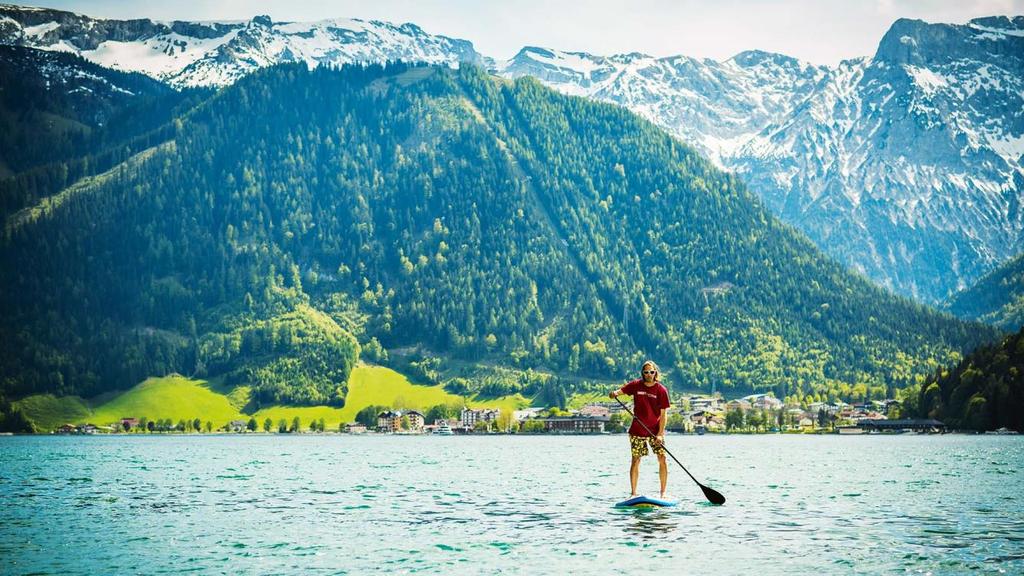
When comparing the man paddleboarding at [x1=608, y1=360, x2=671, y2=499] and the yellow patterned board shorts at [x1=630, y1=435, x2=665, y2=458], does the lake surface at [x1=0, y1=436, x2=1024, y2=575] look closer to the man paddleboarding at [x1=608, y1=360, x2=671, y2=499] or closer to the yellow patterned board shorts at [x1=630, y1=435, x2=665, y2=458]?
the yellow patterned board shorts at [x1=630, y1=435, x2=665, y2=458]

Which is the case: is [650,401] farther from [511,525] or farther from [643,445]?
[511,525]

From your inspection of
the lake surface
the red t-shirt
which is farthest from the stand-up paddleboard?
the red t-shirt

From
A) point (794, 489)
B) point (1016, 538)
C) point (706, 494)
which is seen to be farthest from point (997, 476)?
point (1016, 538)

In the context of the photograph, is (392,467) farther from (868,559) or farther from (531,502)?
(868,559)

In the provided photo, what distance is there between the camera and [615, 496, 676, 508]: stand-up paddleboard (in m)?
59.8

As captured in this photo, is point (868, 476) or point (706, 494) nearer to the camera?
point (706, 494)

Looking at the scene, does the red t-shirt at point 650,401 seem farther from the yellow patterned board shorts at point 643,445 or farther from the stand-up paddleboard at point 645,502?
the stand-up paddleboard at point 645,502

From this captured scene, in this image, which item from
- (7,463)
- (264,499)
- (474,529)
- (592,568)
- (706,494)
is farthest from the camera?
(7,463)

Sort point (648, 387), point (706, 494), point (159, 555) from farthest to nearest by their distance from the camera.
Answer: point (706, 494) < point (648, 387) < point (159, 555)

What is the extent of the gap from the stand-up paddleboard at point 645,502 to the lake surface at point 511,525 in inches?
35.9

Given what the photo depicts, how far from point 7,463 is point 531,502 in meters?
86.3

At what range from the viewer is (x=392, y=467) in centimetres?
12088

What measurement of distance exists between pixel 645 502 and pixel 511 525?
7.66 m

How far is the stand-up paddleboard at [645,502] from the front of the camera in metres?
59.8
